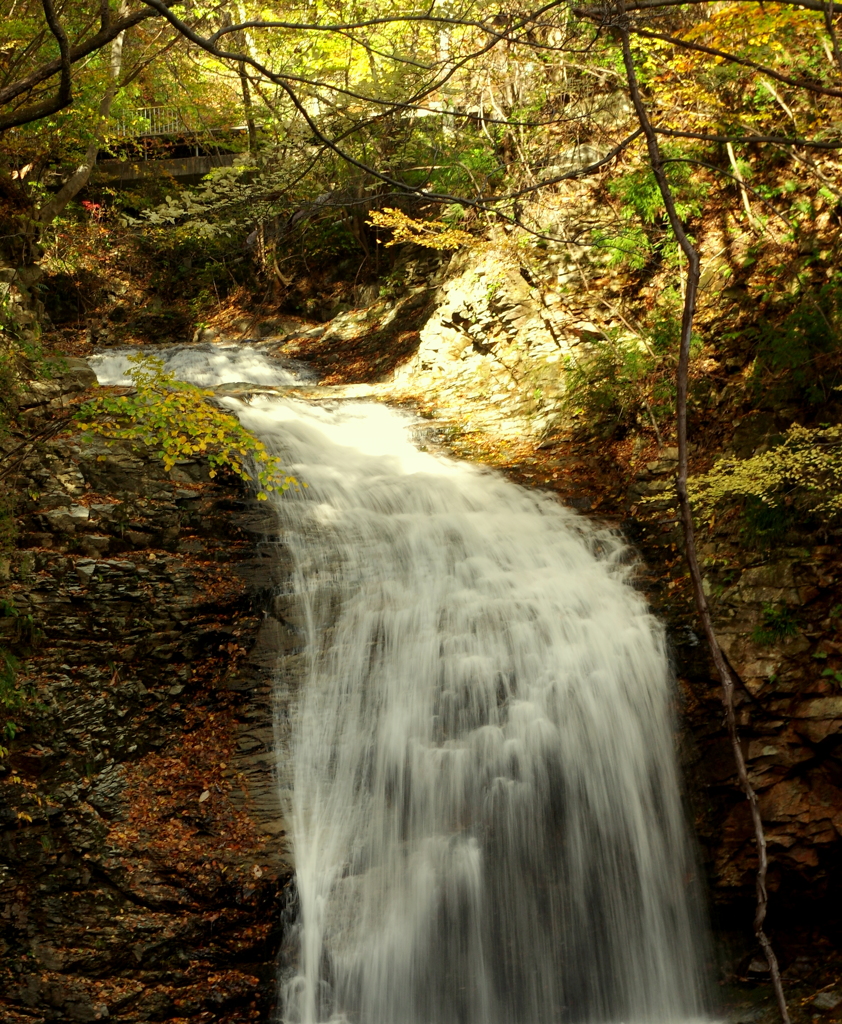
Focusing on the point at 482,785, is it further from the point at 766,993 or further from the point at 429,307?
the point at 429,307

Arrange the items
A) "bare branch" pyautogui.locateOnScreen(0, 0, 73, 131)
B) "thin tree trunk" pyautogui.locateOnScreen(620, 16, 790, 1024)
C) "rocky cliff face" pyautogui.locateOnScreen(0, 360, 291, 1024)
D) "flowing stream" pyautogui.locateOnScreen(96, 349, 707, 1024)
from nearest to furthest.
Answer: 1. "thin tree trunk" pyautogui.locateOnScreen(620, 16, 790, 1024)
2. "bare branch" pyautogui.locateOnScreen(0, 0, 73, 131)
3. "rocky cliff face" pyautogui.locateOnScreen(0, 360, 291, 1024)
4. "flowing stream" pyautogui.locateOnScreen(96, 349, 707, 1024)

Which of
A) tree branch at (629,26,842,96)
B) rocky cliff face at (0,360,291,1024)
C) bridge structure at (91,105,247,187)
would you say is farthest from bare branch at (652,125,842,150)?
bridge structure at (91,105,247,187)

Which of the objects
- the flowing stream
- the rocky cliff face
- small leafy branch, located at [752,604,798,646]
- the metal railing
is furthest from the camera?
the metal railing

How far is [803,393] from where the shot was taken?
6.88 metres

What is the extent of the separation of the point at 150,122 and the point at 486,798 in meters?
17.8

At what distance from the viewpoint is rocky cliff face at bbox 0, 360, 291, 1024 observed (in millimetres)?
4680

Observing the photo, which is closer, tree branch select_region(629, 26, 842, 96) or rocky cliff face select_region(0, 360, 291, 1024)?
tree branch select_region(629, 26, 842, 96)

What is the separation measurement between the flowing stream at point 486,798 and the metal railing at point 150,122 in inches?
453

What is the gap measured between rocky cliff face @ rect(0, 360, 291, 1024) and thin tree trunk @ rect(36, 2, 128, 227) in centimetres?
667

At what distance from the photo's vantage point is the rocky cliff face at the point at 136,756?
15.4ft

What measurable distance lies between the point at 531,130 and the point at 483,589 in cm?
780

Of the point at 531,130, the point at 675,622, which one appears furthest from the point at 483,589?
the point at 531,130

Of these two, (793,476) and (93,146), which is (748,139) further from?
(93,146)

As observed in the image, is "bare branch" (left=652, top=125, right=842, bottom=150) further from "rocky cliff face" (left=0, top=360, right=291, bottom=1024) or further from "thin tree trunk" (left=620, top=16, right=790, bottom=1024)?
"rocky cliff face" (left=0, top=360, right=291, bottom=1024)
